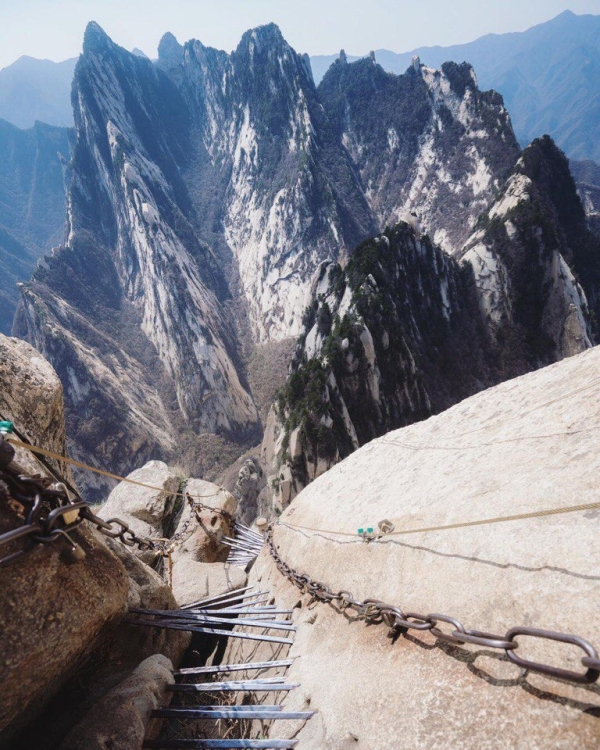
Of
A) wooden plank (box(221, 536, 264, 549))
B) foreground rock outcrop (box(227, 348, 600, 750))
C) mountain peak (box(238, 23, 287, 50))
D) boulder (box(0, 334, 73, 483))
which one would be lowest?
wooden plank (box(221, 536, 264, 549))

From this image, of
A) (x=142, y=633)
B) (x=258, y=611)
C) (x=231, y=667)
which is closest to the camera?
(x=231, y=667)

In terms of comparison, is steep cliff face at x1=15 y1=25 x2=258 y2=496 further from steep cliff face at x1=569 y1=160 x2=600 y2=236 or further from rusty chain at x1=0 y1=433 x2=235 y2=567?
steep cliff face at x1=569 y1=160 x2=600 y2=236

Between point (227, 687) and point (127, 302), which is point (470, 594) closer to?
point (227, 687)

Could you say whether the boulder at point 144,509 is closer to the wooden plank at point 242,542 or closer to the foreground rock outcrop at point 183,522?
the foreground rock outcrop at point 183,522

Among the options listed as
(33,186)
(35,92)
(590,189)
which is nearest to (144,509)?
(590,189)

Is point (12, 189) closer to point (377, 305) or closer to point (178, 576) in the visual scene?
point (377, 305)

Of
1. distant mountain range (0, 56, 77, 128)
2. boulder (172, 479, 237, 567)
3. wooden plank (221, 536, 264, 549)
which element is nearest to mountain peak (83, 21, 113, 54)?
distant mountain range (0, 56, 77, 128)
